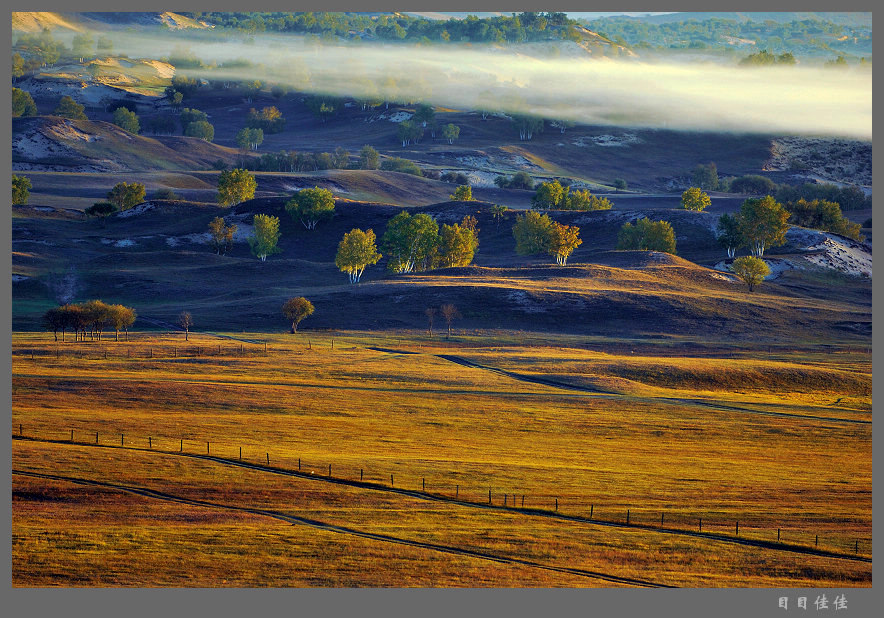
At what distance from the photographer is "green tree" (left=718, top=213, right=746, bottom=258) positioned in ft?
568

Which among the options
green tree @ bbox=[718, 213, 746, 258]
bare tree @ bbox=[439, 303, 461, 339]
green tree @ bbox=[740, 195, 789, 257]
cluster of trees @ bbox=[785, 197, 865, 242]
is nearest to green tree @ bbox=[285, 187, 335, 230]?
bare tree @ bbox=[439, 303, 461, 339]

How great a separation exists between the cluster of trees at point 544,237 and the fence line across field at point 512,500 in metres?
113

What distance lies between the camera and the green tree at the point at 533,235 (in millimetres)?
176375

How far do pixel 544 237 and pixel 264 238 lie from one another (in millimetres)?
51070

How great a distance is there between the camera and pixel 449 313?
396 feet

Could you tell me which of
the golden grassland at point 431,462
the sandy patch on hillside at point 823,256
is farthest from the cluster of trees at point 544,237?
the golden grassland at point 431,462

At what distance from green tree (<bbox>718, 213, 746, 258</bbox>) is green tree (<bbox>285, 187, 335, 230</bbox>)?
252 feet

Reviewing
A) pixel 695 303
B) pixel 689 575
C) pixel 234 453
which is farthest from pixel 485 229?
pixel 689 575

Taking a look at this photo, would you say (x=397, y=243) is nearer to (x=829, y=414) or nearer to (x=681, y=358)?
(x=681, y=358)

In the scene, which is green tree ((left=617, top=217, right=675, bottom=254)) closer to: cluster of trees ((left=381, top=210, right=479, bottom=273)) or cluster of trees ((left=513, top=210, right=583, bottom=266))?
cluster of trees ((left=513, top=210, right=583, bottom=266))

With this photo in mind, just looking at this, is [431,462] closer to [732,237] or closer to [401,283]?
[401,283]

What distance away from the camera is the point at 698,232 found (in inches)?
7407

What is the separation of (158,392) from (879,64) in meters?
58.1

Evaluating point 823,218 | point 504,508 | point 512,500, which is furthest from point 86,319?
point 823,218
